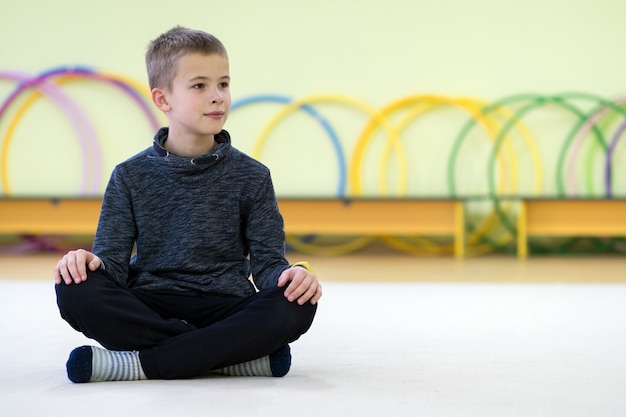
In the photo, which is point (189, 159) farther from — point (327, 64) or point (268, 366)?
point (327, 64)

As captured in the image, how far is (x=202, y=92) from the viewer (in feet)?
5.35

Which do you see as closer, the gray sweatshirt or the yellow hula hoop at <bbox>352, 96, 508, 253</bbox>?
the gray sweatshirt

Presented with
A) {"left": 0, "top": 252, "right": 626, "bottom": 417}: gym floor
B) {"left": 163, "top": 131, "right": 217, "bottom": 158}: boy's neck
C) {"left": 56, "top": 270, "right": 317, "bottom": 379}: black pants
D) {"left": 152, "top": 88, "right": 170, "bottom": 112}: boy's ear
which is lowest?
{"left": 0, "top": 252, "right": 626, "bottom": 417}: gym floor

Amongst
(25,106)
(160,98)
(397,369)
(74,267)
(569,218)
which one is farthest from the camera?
(25,106)

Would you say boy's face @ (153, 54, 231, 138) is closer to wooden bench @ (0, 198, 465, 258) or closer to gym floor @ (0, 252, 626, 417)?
gym floor @ (0, 252, 626, 417)

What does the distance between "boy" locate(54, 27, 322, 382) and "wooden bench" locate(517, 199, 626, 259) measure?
A: 286cm

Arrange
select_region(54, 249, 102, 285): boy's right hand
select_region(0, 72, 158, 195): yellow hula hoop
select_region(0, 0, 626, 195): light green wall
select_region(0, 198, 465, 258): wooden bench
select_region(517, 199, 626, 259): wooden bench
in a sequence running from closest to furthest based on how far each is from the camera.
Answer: select_region(54, 249, 102, 285): boy's right hand → select_region(517, 199, 626, 259): wooden bench → select_region(0, 198, 465, 258): wooden bench → select_region(0, 0, 626, 195): light green wall → select_region(0, 72, 158, 195): yellow hula hoop

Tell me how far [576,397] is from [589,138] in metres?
3.32

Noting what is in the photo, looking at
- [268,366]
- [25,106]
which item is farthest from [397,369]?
[25,106]

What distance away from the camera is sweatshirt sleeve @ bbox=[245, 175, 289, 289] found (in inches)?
64.4

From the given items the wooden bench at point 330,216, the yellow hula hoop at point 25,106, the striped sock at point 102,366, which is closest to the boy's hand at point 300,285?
the striped sock at point 102,366

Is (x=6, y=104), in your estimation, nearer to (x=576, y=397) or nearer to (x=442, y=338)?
(x=442, y=338)

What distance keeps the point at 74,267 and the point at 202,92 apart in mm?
409

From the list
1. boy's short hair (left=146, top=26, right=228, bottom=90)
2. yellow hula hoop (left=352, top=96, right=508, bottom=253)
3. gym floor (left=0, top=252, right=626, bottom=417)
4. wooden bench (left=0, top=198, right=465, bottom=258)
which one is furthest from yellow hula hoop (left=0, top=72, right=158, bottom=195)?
boy's short hair (left=146, top=26, right=228, bottom=90)
